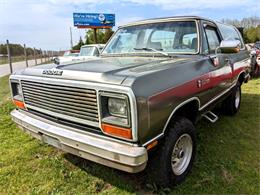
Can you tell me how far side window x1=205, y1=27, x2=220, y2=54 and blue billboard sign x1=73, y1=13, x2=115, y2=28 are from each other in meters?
25.9

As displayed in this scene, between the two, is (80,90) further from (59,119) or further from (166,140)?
(166,140)

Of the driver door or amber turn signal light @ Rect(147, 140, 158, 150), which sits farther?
the driver door

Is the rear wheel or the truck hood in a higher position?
the truck hood

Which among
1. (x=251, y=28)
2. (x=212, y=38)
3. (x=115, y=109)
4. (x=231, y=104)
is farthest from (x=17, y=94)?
(x=251, y=28)

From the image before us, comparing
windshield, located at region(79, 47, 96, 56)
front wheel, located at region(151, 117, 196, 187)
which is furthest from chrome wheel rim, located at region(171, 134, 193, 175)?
windshield, located at region(79, 47, 96, 56)

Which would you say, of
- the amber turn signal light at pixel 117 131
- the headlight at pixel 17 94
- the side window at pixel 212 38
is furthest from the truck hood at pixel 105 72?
the side window at pixel 212 38

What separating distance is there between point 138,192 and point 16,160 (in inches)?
72.9

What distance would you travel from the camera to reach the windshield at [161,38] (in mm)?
3449

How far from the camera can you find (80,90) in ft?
7.75

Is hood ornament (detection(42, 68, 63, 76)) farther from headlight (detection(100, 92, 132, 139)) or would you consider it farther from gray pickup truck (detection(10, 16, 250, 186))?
headlight (detection(100, 92, 132, 139))

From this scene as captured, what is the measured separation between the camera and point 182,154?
116 inches

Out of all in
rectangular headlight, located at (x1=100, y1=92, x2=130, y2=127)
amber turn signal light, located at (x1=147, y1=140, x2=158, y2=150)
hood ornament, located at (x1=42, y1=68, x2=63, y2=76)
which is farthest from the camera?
hood ornament, located at (x1=42, y1=68, x2=63, y2=76)

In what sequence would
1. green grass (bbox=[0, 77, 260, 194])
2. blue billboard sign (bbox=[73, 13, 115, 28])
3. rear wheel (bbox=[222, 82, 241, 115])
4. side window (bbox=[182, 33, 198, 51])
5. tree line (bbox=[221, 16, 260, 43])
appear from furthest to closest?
1. tree line (bbox=[221, 16, 260, 43])
2. blue billboard sign (bbox=[73, 13, 115, 28])
3. rear wheel (bbox=[222, 82, 241, 115])
4. side window (bbox=[182, 33, 198, 51])
5. green grass (bbox=[0, 77, 260, 194])

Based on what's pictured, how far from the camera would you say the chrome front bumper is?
2.10 m
